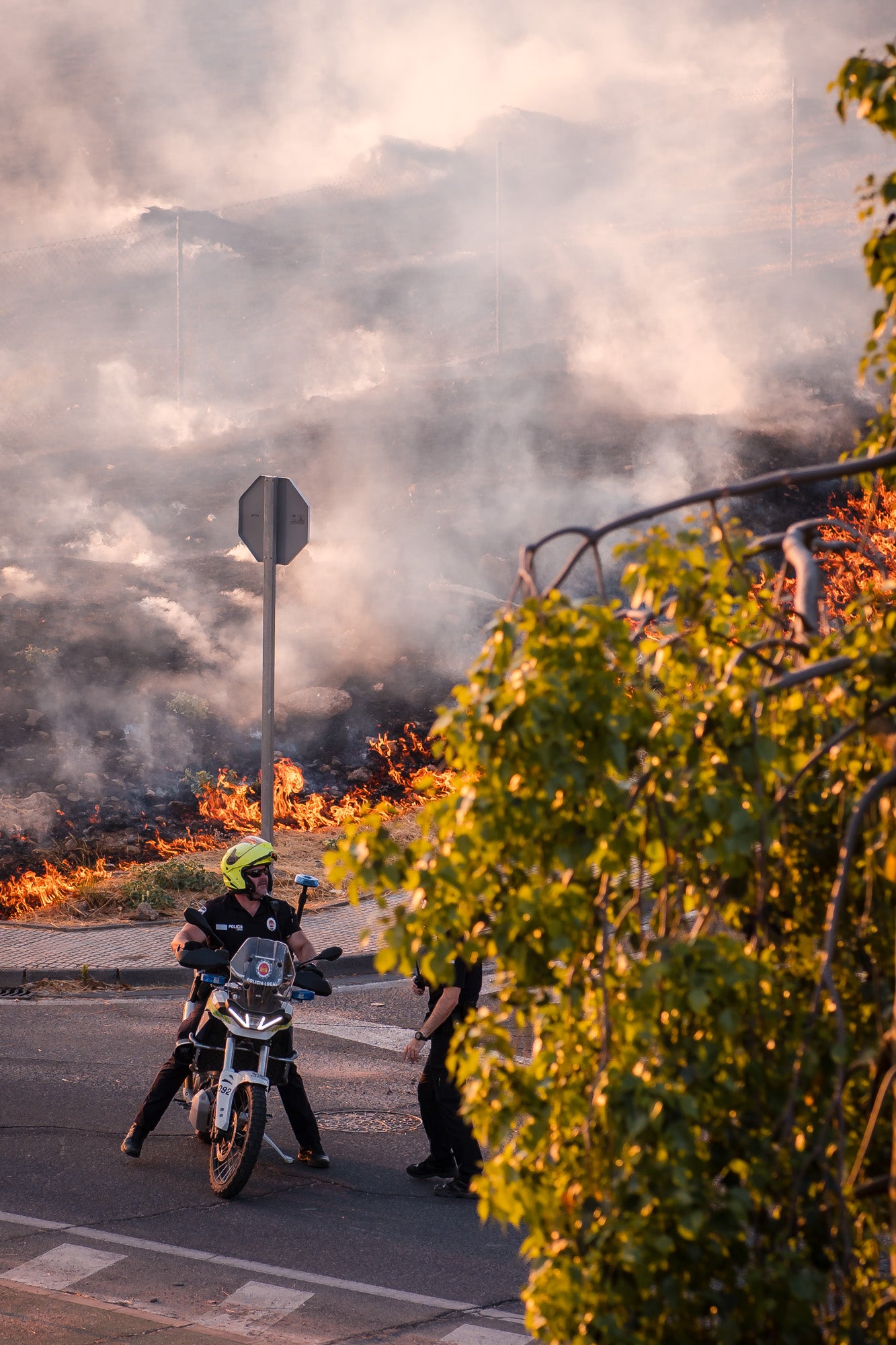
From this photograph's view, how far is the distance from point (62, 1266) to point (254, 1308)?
0.82 m

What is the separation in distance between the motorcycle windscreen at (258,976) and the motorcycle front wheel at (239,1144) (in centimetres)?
34

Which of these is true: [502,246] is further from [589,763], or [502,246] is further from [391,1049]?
[589,763]

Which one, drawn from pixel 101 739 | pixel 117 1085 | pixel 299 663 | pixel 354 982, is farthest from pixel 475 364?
pixel 117 1085

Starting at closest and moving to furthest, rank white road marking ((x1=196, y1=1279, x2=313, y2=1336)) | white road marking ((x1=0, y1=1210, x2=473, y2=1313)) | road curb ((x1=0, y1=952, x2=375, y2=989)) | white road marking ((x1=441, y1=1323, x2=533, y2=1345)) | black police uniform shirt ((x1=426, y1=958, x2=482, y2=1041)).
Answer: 1. white road marking ((x1=441, y1=1323, x2=533, y2=1345))
2. white road marking ((x1=196, y1=1279, x2=313, y2=1336))
3. white road marking ((x1=0, y1=1210, x2=473, y2=1313))
4. black police uniform shirt ((x1=426, y1=958, x2=482, y2=1041))
5. road curb ((x1=0, y1=952, x2=375, y2=989))

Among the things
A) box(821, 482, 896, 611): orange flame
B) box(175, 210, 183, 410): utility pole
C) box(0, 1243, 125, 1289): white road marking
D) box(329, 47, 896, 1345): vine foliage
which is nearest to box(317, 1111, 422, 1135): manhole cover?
box(0, 1243, 125, 1289): white road marking

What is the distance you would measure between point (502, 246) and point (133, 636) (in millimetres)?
14135

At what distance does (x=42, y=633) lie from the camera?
19312 millimetres

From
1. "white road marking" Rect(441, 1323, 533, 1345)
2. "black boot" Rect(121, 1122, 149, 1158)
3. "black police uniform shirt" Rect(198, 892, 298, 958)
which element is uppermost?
"black police uniform shirt" Rect(198, 892, 298, 958)

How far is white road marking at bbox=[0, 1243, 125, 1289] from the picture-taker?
17.1ft

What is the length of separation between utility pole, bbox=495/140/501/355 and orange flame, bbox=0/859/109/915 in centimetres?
1632

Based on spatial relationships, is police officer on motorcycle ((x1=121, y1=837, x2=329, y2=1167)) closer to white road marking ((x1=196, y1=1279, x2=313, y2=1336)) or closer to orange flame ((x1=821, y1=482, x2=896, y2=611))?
white road marking ((x1=196, y1=1279, x2=313, y2=1336))

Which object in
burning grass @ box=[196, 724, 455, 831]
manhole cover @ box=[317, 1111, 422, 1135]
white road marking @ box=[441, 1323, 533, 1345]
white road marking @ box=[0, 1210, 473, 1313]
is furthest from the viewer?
burning grass @ box=[196, 724, 455, 831]

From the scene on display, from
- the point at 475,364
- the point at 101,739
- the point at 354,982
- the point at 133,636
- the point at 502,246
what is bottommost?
the point at 354,982

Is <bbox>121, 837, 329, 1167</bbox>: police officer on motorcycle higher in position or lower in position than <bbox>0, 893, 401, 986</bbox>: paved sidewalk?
higher
